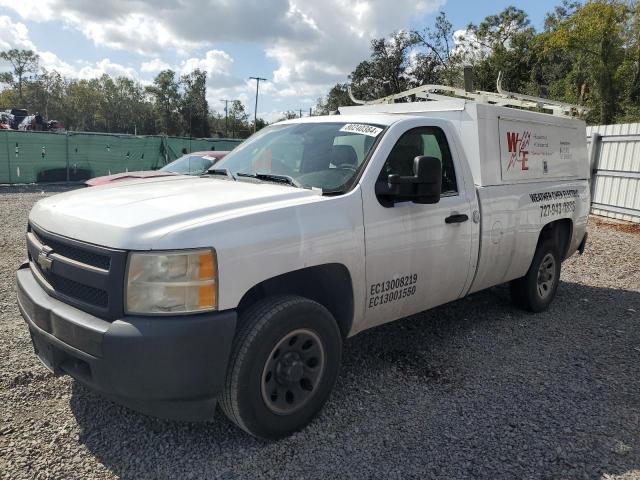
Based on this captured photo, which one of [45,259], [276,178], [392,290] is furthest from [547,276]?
[45,259]

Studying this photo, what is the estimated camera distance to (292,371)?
9.46 feet

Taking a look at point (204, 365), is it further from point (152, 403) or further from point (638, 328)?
point (638, 328)

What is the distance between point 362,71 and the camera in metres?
44.4

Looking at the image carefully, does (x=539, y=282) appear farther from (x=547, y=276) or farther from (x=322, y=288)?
(x=322, y=288)

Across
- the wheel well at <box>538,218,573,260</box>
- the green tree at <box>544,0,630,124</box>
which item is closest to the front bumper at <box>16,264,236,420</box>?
the wheel well at <box>538,218,573,260</box>

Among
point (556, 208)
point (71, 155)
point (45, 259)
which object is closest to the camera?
point (45, 259)

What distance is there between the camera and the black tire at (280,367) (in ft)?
8.70

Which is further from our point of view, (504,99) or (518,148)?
(504,99)

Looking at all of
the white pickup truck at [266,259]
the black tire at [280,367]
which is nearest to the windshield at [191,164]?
the white pickup truck at [266,259]

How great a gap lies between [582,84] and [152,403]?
36639mm

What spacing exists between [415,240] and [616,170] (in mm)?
11411

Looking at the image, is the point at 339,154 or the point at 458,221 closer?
the point at 339,154

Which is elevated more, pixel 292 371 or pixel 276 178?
pixel 276 178

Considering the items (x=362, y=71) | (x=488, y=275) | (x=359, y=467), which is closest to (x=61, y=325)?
(x=359, y=467)
